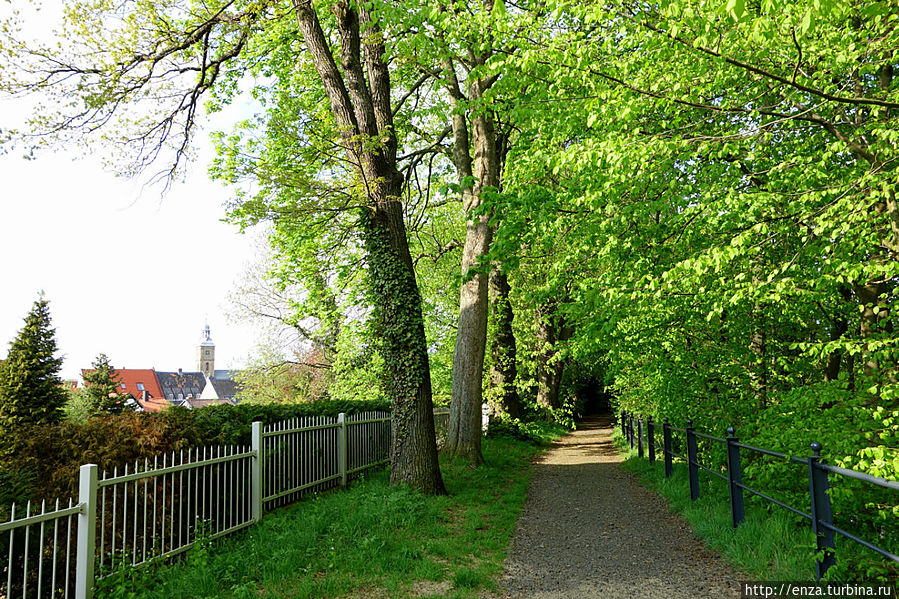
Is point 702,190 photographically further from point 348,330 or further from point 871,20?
point 348,330

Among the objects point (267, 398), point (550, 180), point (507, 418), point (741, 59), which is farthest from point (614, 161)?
point (267, 398)

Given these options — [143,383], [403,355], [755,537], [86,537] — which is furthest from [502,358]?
[143,383]

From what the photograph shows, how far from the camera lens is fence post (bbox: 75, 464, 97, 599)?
4621mm

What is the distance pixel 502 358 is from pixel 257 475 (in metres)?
12.5

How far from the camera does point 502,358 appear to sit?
19.3 m

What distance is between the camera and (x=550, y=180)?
13.7 metres

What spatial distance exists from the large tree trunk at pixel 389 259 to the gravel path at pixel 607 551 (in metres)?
2.00

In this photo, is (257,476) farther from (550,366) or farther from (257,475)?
(550,366)

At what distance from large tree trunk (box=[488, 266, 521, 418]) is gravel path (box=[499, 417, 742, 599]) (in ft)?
26.4

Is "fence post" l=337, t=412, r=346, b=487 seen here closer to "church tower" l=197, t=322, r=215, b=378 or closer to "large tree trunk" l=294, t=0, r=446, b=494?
"large tree trunk" l=294, t=0, r=446, b=494

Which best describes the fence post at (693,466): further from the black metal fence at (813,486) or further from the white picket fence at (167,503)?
the white picket fence at (167,503)

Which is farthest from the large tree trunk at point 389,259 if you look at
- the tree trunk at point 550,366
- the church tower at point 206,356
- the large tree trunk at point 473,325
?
the church tower at point 206,356

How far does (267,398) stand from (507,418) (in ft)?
51.3

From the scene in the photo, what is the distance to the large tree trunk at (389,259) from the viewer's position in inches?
368
